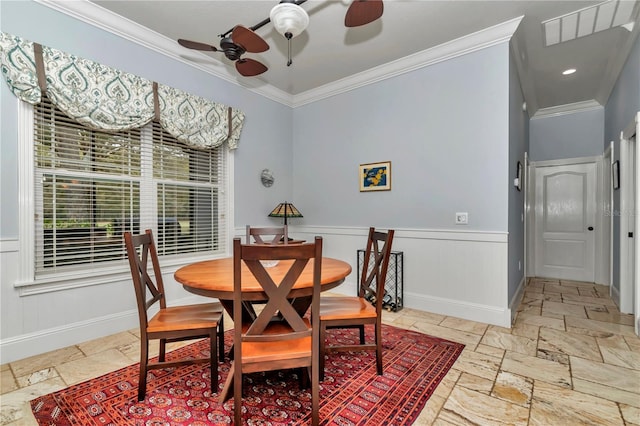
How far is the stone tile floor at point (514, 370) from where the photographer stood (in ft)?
5.60

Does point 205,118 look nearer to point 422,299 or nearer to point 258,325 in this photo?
point 258,325

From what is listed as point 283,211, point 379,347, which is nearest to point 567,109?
point 283,211

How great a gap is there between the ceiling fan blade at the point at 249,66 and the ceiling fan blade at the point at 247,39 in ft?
0.72

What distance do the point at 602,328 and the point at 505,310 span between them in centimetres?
93

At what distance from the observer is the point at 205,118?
3402 millimetres

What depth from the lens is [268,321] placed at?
1.56 m

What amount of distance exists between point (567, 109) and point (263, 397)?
6.05m

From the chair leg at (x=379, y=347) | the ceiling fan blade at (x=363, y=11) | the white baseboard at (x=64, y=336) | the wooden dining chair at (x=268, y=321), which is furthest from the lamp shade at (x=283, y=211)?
the wooden dining chair at (x=268, y=321)

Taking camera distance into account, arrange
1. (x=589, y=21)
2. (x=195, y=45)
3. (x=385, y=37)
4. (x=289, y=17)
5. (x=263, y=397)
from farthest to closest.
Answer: (x=385, y=37) < (x=589, y=21) < (x=195, y=45) < (x=289, y=17) < (x=263, y=397)

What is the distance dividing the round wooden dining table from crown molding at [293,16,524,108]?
2629 mm

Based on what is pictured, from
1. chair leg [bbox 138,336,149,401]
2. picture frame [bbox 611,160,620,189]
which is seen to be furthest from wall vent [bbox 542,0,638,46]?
chair leg [bbox 138,336,149,401]

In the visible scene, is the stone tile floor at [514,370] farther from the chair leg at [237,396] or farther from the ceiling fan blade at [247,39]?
the ceiling fan blade at [247,39]

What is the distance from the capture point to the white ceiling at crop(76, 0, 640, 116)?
2.65 metres

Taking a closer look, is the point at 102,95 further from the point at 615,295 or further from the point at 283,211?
the point at 615,295
